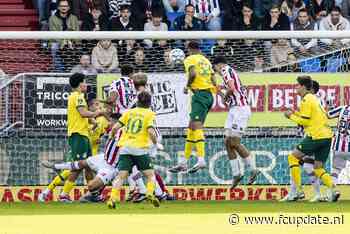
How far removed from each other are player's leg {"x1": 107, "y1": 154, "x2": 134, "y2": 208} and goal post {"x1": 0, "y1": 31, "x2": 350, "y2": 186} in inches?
109

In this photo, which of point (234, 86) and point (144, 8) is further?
point (144, 8)

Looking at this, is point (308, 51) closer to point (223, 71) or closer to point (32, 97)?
point (223, 71)

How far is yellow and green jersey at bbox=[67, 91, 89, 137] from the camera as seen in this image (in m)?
20.1

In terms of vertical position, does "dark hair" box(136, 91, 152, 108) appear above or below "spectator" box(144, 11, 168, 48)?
below

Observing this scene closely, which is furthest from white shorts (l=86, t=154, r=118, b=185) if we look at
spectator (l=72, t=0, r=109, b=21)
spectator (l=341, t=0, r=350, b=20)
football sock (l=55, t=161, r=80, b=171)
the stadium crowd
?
spectator (l=341, t=0, r=350, b=20)

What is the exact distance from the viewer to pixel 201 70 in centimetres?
2045

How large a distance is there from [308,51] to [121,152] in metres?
4.29

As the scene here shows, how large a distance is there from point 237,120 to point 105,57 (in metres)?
2.33

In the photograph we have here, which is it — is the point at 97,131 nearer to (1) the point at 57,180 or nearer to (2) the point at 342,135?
(1) the point at 57,180

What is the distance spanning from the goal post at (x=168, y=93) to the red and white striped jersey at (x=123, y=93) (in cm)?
76

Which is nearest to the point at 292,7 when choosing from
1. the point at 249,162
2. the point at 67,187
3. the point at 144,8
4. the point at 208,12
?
the point at 208,12

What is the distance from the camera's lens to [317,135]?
20016 millimetres

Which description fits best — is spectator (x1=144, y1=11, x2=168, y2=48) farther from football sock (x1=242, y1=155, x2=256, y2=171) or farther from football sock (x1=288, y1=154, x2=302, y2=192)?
football sock (x1=288, y1=154, x2=302, y2=192)

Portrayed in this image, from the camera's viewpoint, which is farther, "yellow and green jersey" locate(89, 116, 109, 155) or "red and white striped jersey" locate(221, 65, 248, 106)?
"yellow and green jersey" locate(89, 116, 109, 155)
